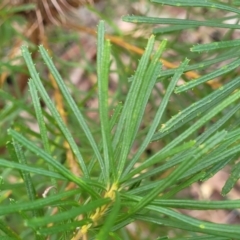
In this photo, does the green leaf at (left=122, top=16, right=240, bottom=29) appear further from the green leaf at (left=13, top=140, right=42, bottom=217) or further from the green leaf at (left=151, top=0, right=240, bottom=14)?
the green leaf at (left=13, top=140, right=42, bottom=217)

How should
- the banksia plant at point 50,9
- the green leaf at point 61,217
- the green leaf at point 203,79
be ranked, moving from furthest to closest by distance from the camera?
1. the banksia plant at point 50,9
2. the green leaf at point 203,79
3. the green leaf at point 61,217

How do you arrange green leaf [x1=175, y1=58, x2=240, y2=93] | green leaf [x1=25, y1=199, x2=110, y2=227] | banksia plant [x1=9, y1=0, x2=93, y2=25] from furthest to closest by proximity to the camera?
banksia plant [x1=9, y1=0, x2=93, y2=25] < green leaf [x1=175, y1=58, x2=240, y2=93] < green leaf [x1=25, y1=199, x2=110, y2=227]

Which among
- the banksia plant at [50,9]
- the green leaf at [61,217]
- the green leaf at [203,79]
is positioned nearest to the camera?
the green leaf at [61,217]

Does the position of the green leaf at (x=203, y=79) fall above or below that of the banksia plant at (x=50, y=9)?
below

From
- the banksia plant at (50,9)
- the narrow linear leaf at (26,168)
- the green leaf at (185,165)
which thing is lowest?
the green leaf at (185,165)

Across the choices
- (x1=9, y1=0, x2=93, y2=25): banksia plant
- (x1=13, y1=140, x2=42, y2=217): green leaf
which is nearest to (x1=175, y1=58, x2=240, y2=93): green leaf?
(x1=13, y1=140, x2=42, y2=217): green leaf

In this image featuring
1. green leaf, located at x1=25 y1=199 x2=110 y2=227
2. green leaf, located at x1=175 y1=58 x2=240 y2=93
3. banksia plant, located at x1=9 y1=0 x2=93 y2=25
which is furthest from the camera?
banksia plant, located at x1=9 y1=0 x2=93 y2=25

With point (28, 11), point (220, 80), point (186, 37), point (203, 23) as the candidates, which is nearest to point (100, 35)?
point (203, 23)

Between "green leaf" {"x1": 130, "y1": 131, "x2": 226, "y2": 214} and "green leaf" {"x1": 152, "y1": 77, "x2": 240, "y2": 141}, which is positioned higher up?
"green leaf" {"x1": 152, "y1": 77, "x2": 240, "y2": 141}

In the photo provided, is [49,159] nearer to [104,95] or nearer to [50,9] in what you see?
[104,95]

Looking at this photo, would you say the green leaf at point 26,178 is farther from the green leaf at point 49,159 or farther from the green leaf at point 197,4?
the green leaf at point 197,4

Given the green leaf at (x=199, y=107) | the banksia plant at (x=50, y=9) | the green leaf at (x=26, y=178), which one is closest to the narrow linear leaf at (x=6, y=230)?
the green leaf at (x=26, y=178)

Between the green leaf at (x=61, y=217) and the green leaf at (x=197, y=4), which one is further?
the green leaf at (x=197, y=4)
